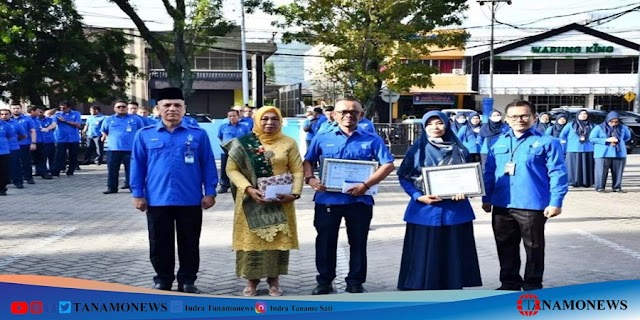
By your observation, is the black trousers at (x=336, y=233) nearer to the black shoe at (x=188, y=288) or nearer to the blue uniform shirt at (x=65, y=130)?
the black shoe at (x=188, y=288)

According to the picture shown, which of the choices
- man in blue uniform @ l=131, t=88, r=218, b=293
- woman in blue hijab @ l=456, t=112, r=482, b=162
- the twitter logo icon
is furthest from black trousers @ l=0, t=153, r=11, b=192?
the twitter logo icon

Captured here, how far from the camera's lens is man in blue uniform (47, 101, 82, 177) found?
633 inches

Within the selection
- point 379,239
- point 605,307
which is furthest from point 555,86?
point 605,307

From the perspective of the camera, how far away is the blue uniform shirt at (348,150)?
5574 millimetres

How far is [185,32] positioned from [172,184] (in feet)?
60.6

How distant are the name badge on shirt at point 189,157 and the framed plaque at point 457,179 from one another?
2.01 metres

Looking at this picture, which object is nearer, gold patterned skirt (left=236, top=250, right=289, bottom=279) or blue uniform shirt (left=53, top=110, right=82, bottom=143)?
gold patterned skirt (left=236, top=250, right=289, bottom=279)

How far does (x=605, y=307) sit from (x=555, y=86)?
4657cm

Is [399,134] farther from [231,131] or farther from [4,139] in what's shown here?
[4,139]

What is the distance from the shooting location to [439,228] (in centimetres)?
516

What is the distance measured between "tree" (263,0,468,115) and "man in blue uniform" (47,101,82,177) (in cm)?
951

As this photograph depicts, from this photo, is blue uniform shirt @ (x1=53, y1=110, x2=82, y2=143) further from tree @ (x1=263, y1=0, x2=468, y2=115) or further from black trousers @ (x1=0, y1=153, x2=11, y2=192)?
tree @ (x1=263, y1=0, x2=468, y2=115)

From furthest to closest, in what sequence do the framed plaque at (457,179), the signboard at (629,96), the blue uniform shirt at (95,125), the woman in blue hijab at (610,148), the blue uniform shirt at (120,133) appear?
the signboard at (629,96) < the blue uniform shirt at (95,125) < the woman in blue hijab at (610,148) < the blue uniform shirt at (120,133) < the framed plaque at (457,179)

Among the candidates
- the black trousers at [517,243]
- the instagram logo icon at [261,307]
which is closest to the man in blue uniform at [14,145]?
the black trousers at [517,243]
